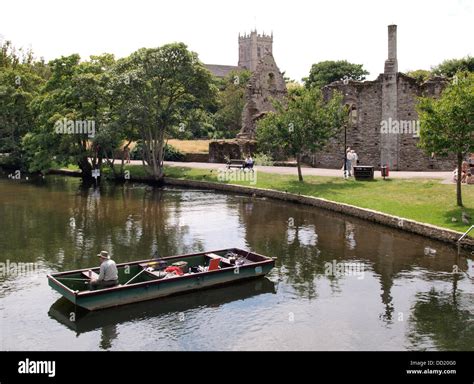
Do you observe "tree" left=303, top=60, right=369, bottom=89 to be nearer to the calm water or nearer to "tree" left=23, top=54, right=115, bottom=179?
"tree" left=23, top=54, right=115, bottom=179

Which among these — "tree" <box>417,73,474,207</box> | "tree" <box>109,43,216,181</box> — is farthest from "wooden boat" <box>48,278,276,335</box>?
"tree" <box>109,43,216,181</box>

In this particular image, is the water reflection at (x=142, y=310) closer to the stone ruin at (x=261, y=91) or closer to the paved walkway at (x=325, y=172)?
the paved walkway at (x=325, y=172)

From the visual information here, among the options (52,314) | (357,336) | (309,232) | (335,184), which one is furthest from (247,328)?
(335,184)

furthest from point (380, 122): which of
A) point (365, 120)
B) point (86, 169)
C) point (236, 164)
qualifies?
point (86, 169)

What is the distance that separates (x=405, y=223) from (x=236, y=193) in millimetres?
16700

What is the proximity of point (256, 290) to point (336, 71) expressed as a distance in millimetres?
78071

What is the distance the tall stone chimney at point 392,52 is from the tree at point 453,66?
→ 34.4m

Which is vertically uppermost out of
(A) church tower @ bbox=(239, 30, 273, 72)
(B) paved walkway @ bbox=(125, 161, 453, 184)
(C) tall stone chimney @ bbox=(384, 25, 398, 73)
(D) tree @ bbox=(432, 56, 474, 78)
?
(A) church tower @ bbox=(239, 30, 273, 72)

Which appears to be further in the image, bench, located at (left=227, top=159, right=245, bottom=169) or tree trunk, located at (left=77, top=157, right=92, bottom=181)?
tree trunk, located at (left=77, top=157, right=92, bottom=181)

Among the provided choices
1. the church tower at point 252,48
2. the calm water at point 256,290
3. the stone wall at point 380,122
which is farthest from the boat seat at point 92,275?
the church tower at point 252,48

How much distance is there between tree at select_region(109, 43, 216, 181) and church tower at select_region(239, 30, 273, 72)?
136 metres

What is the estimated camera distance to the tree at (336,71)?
3610 inches

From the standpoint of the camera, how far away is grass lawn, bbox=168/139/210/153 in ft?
204
